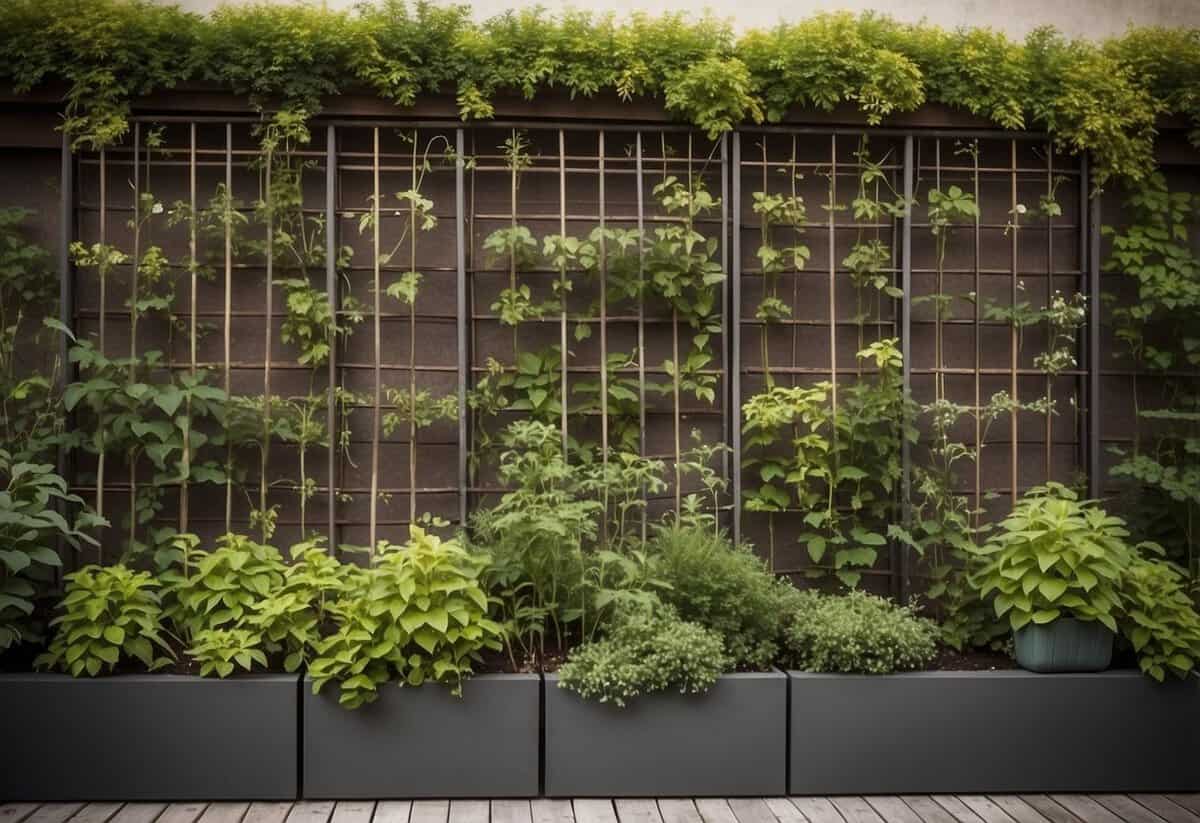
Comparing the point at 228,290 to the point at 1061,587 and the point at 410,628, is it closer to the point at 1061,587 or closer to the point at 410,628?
the point at 410,628

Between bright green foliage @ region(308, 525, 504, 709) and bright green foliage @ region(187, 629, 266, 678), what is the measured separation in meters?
0.23

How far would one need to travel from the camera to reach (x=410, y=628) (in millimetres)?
3686

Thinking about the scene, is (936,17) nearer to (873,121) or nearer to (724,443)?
(873,121)

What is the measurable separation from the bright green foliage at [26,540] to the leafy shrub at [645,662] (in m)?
2.02

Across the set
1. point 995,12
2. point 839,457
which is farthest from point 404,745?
point 995,12

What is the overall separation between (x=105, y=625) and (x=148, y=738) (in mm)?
462

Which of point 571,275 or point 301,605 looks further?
point 571,275

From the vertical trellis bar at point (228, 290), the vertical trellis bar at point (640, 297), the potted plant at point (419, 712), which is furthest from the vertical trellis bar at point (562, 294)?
the vertical trellis bar at point (228, 290)

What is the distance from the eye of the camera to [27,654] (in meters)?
4.15

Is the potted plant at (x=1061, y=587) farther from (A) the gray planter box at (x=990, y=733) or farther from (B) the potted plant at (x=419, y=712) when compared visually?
(B) the potted plant at (x=419, y=712)

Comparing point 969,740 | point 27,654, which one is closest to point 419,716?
point 27,654

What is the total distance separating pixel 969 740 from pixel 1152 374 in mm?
2244

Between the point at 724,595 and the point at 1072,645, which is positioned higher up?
the point at 724,595

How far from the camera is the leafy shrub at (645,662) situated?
A: 3.74 meters
